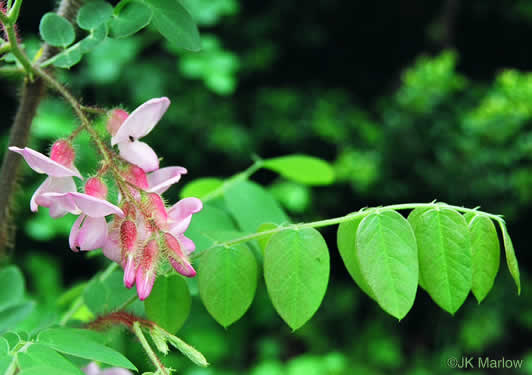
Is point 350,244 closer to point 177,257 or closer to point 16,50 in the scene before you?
point 177,257

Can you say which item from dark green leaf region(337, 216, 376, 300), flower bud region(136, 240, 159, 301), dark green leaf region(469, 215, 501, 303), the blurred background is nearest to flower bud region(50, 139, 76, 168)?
flower bud region(136, 240, 159, 301)

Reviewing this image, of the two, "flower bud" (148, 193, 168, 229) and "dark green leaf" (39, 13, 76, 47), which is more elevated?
"dark green leaf" (39, 13, 76, 47)

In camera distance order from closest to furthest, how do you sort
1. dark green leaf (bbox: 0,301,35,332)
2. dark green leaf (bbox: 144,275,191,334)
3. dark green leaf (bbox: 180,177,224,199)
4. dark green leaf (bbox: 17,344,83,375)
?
dark green leaf (bbox: 17,344,83,375)
dark green leaf (bbox: 144,275,191,334)
dark green leaf (bbox: 0,301,35,332)
dark green leaf (bbox: 180,177,224,199)

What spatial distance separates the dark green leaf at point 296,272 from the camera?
17.9 inches

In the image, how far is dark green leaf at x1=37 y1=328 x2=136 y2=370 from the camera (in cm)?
42

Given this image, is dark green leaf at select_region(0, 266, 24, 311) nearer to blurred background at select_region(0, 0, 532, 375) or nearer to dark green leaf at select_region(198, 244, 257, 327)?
dark green leaf at select_region(198, 244, 257, 327)

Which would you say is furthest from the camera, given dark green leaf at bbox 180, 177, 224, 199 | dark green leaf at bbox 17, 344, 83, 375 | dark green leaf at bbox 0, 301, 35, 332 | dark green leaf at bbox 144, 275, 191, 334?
dark green leaf at bbox 180, 177, 224, 199

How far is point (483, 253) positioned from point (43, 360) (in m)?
0.34

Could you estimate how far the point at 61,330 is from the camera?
1.47 ft

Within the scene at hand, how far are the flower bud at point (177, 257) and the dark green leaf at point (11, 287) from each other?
0.32 meters

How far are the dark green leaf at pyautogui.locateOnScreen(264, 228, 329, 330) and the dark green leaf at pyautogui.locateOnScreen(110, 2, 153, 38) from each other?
0.23 m

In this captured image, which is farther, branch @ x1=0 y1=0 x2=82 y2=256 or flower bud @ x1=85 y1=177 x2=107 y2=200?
branch @ x1=0 y1=0 x2=82 y2=256

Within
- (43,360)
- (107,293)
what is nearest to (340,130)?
(107,293)

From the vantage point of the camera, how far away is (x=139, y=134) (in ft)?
1.58
